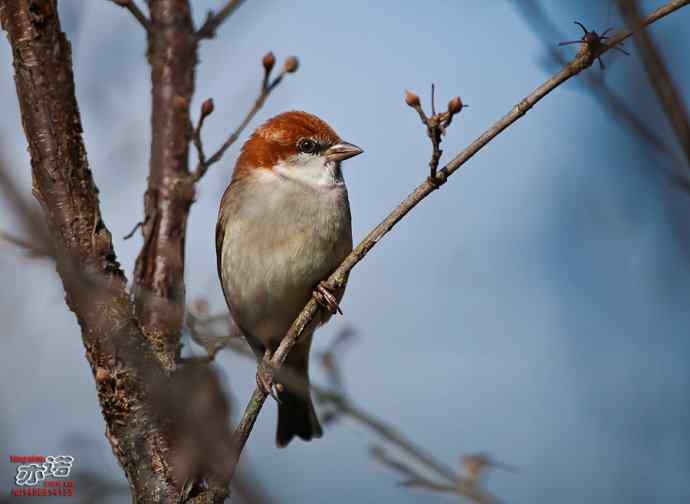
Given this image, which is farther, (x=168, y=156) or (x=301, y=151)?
(x=301, y=151)

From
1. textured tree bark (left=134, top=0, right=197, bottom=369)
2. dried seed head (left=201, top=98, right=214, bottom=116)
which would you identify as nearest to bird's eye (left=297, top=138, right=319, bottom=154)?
textured tree bark (left=134, top=0, right=197, bottom=369)

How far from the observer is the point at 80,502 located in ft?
11.5

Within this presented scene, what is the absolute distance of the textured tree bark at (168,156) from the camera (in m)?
4.30

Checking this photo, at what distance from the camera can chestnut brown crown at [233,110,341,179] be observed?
16.3 ft

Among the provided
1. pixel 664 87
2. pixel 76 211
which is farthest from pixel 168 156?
pixel 664 87

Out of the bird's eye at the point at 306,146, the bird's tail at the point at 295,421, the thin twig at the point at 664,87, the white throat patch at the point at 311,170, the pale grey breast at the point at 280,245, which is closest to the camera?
the thin twig at the point at 664,87

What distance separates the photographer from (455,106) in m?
2.87

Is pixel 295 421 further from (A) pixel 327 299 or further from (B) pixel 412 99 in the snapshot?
(B) pixel 412 99

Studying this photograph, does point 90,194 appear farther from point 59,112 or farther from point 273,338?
point 273,338

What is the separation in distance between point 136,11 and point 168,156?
0.80m

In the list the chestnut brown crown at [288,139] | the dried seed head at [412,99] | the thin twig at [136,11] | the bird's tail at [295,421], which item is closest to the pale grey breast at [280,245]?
the chestnut brown crown at [288,139]

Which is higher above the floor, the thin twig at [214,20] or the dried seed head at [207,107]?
the thin twig at [214,20]

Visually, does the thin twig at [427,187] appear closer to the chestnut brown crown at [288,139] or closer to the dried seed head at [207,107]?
the dried seed head at [207,107]

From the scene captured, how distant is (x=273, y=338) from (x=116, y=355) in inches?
71.5
